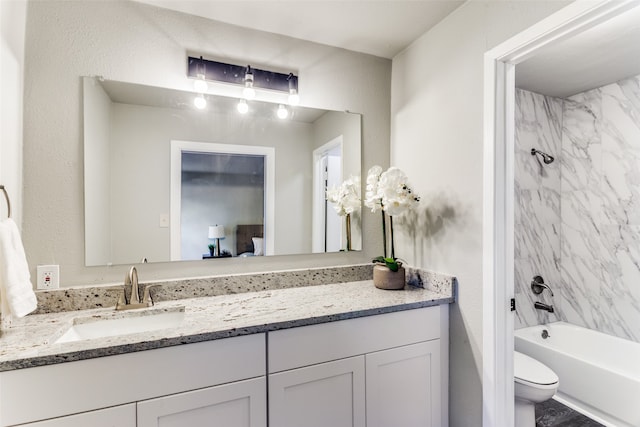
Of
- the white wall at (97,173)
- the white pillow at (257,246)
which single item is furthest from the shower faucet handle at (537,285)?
the white wall at (97,173)

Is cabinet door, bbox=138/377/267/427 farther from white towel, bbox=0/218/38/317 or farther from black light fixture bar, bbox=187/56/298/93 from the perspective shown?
black light fixture bar, bbox=187/56/298/93

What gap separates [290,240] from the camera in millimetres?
1788

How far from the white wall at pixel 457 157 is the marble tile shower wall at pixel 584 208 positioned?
1327 millimetres

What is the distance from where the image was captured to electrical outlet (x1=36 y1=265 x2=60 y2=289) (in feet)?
4.33

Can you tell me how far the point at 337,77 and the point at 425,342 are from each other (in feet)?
5.31

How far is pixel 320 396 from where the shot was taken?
1.26 m

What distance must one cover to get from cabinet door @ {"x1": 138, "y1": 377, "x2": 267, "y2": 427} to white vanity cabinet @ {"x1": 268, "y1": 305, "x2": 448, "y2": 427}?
2.3 inches

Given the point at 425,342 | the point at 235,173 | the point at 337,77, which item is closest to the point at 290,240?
the point at 235,173

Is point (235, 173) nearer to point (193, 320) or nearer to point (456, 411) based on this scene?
point (193, 320)

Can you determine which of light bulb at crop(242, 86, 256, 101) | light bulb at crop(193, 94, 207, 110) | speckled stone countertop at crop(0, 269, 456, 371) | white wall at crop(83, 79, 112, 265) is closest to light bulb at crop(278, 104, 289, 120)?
light bulb at crop(242, 86, 256, 101)

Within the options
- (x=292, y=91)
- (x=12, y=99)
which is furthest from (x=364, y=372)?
(x=12, y=99)

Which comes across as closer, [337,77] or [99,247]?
[99,247]

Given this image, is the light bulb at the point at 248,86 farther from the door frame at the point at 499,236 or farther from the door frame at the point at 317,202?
the door frame at the point at 499,236

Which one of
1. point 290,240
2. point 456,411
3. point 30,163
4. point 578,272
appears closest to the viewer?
point 30,163
